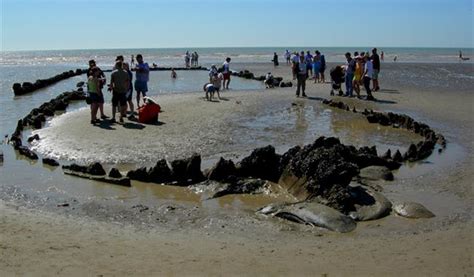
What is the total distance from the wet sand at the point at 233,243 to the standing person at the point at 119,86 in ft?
25.8

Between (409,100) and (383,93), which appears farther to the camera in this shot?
(383,93)

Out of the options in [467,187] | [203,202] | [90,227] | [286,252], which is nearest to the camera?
[286,252]

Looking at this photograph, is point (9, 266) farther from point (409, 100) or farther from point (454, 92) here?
point (454, 92)

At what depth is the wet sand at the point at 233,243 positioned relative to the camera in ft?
19.5

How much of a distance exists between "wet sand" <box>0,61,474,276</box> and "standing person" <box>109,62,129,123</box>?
7.85m

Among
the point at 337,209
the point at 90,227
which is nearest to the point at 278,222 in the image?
the point at 337,209

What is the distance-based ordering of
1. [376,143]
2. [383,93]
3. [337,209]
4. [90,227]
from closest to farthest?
[90,227] → [337,209] → [376,143] → [383,93]

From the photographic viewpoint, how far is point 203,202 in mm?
8891

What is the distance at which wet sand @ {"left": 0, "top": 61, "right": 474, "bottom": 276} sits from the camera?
595cm

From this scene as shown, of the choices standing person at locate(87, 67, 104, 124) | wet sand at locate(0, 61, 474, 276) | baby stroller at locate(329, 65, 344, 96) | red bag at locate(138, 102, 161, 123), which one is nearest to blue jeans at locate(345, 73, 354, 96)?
baby stroller at locate(329, 65, 344, 96)

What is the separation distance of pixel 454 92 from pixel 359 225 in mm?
20351

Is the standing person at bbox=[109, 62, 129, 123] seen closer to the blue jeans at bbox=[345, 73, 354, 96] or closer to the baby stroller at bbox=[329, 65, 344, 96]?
the blue jeans at bbox=[345, 73, 354, 96]

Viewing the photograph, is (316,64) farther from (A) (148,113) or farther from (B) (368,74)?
(A) (148,113)

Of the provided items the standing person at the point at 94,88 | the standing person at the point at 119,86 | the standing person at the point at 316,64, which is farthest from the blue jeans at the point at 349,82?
the standing person at the point at 94,88
